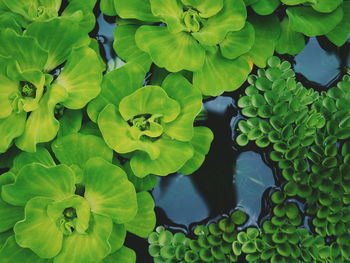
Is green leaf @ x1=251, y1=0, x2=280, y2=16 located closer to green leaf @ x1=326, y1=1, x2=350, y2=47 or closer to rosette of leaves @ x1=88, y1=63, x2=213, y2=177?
green leaf @ x1=326, y1=1, x2=350, y2=47

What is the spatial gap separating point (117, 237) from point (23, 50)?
0.63 m

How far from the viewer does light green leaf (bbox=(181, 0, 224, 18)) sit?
1.32 m

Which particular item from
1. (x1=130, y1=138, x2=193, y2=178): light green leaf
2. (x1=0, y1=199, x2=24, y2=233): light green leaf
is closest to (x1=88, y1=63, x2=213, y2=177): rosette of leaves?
(x1=130, y1=138, x2=193, y2=178): light green leaf

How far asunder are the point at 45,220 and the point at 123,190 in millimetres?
245

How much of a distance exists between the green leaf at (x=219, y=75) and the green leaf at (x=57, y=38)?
40cm

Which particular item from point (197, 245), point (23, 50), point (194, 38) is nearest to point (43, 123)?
point (23, 50)

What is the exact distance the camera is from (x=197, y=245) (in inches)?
56.6

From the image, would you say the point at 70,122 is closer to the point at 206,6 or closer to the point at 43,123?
the point at 43,123

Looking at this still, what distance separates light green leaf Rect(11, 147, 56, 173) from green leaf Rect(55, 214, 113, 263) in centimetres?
23

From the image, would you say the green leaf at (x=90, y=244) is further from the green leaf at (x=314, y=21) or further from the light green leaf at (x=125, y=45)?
the green leaf at (x=314, y=21)

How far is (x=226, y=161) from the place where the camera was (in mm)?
1538

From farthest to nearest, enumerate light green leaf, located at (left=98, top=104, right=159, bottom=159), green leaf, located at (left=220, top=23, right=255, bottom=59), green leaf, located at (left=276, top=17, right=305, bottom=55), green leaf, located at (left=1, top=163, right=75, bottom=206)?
green leaf, located at (left=276, top=17, right=305, bottom=55) < green leaf, located at (left=220, top=23, right=255, bottom=59) < light green leaf, located at (left=98, top=104, right=159, bottom=159) < green leaf, located at (left=1, top=163, right=75, bottom=206)

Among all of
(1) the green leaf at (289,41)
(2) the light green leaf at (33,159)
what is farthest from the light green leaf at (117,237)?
(1) the green leaf at (289,41)

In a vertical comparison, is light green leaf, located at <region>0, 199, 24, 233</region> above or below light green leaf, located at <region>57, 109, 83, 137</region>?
below
